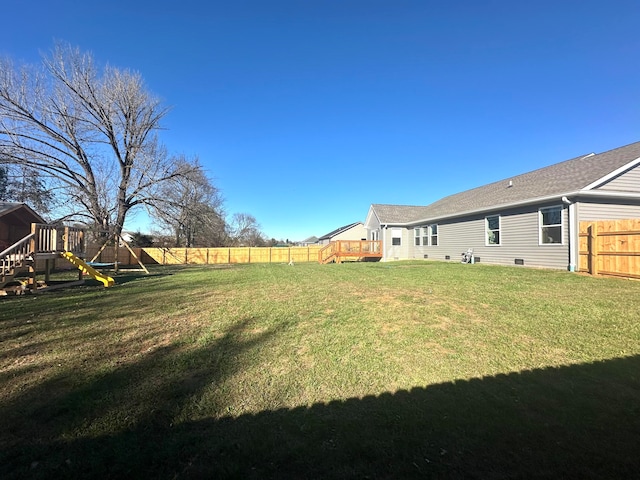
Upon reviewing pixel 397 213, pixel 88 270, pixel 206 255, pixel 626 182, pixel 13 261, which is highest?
pixel 397 213

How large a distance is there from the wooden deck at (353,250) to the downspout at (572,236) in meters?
13.3

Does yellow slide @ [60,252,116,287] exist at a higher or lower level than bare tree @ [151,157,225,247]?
lower

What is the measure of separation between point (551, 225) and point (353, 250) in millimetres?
13635

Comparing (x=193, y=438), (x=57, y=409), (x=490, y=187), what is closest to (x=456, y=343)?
(x=193, y=438)

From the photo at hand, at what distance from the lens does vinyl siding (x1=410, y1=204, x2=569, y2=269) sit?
1110 cm

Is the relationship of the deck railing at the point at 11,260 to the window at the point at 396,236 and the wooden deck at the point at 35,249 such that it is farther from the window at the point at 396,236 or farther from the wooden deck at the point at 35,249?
the window at the point at 396,236

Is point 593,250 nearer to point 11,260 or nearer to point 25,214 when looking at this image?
point 11,260

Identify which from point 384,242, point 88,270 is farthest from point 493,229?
point 88,270

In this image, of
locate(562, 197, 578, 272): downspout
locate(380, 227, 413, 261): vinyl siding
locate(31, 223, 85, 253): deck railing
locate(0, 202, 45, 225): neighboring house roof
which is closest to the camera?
locate(31, 223, 85, 253): deck railing

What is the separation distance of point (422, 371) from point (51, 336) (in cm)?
540

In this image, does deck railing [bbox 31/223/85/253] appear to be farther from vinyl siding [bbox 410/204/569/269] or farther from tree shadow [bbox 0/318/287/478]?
vinyl siding [bbox 410/204/569/269]

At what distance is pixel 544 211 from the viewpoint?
11.7m

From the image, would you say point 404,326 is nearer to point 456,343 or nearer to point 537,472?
point 456,343

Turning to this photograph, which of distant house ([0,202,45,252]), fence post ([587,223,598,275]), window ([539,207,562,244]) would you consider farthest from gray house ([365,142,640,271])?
distant house ([0,202,45,252])
